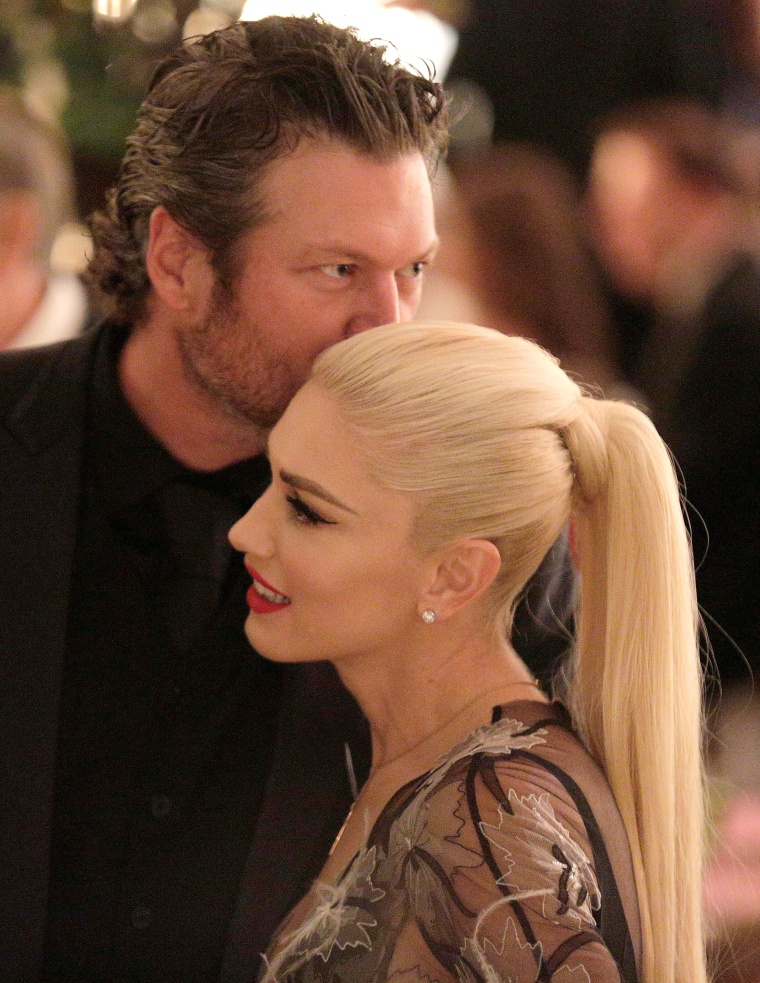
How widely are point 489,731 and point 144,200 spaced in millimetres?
1008

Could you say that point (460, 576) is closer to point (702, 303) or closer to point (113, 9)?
point (702, 303)

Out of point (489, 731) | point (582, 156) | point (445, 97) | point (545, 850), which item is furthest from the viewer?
point (582, 156)

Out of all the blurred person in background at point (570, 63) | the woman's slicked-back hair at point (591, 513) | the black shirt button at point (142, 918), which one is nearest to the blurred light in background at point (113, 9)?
the blurred person in background at point (570, 63)

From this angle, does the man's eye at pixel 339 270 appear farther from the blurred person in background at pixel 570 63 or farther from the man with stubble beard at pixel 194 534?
the blurred person in background at pixel 570 63

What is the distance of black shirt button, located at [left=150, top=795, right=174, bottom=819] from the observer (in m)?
1.64

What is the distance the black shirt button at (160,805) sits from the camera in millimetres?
1636

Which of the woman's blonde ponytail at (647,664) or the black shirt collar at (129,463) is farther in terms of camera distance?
the black shirt collar at (129,463)

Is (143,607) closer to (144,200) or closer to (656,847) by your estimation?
(144,200)

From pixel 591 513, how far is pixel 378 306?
412 millimetres

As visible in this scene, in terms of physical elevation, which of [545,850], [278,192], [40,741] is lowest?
[40,741]

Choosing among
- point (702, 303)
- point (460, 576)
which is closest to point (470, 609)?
point (460, 576)

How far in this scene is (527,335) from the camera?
11.5 ft

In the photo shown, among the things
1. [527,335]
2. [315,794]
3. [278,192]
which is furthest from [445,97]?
[527,335]

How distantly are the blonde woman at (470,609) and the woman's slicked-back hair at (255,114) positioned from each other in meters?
0.36
